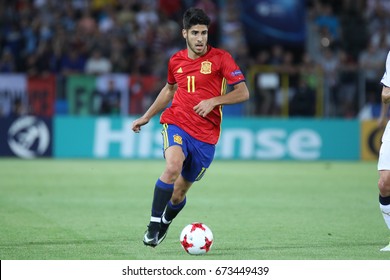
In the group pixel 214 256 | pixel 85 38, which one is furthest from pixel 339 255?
pixel 85 38

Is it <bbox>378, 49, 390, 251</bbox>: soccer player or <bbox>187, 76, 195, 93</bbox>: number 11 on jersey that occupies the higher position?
<bbox>187, 76, 195, 93</bbox>: number 11 on jersey

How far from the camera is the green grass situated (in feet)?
29.8

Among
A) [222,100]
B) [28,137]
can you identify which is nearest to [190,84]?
[222,100]

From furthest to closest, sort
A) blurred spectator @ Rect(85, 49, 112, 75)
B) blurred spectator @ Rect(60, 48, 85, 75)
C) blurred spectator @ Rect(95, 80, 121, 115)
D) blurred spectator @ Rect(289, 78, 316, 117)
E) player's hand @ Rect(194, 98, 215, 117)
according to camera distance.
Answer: blurred spectator @ Rect(85, 49, 112, 75) < blurred spectator @ Rect(60, 48, 85, 75) < blurred spectator @ Rect(289, 78, 316, 117) < blurred spectator @ Rect(95, 80, 121, 115) < player's hand @ Rect(194, 98, 215, 117)

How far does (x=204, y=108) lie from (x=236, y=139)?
1429 centimetres

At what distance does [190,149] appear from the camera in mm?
9344

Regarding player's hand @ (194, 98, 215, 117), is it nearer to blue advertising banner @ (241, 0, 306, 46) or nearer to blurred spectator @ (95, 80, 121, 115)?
blurred spectator @ (95, 80, 121, 115)

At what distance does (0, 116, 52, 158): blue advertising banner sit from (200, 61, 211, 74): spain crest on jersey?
45.7ft

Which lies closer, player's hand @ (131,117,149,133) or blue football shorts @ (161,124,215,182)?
blue football shorts @ (161,124,215,182)

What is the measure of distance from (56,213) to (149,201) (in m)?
2.17

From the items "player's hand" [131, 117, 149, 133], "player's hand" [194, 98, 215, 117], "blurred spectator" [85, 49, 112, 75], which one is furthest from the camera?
"blurred spectator" [85, 49, 112, 75]

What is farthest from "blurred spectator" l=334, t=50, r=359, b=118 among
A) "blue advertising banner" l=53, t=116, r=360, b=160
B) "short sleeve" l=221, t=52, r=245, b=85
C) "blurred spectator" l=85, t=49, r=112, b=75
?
"short sleeve" l=221, t=52, r=245, b=85

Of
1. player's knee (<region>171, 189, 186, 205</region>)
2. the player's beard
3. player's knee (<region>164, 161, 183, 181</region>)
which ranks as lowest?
player's knee (<region>171, 189, 186, 205</region>)

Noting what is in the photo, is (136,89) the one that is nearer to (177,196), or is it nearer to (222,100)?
(177,196)
